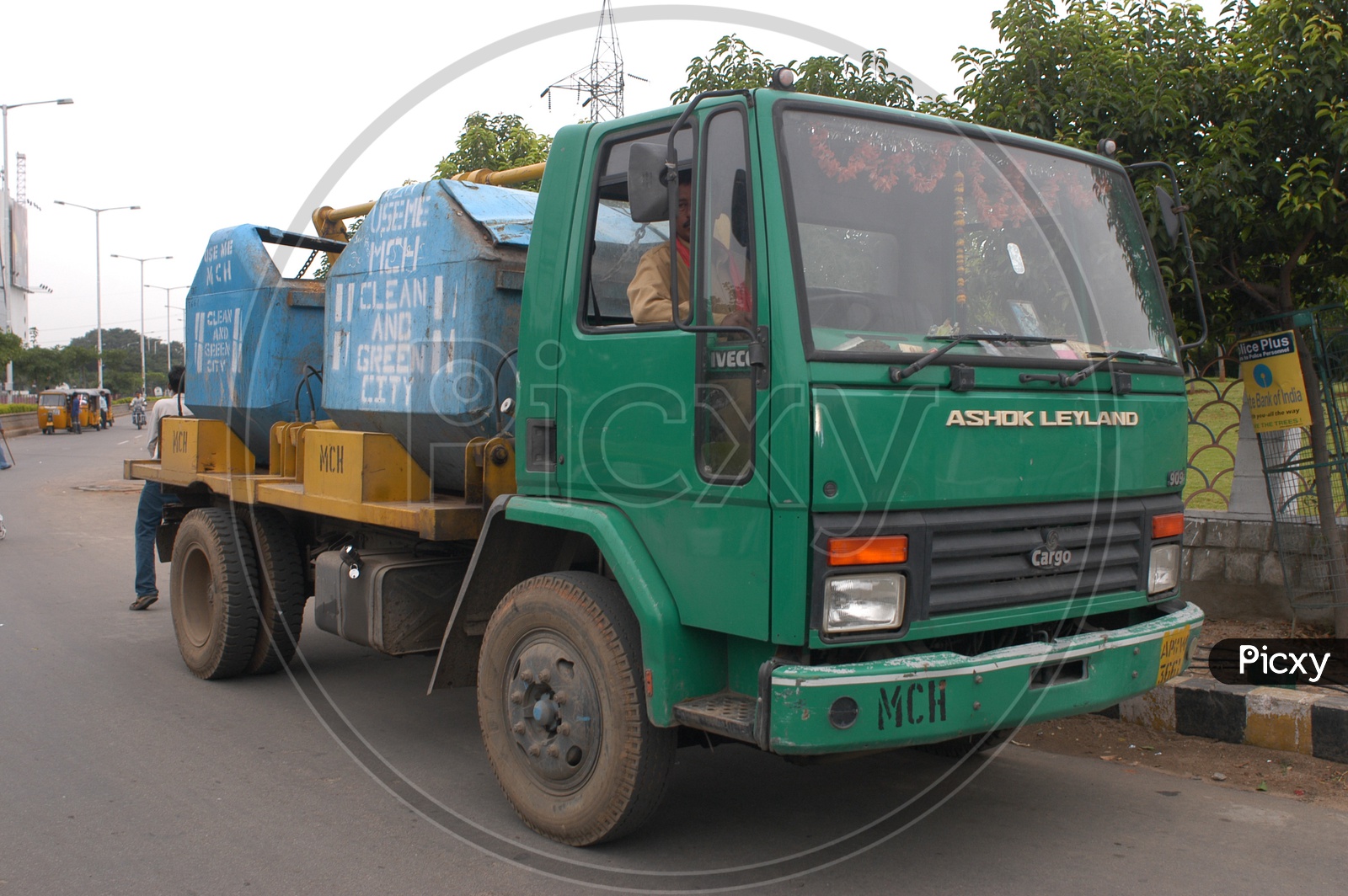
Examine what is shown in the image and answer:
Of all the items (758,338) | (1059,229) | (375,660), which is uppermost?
(1059,229)

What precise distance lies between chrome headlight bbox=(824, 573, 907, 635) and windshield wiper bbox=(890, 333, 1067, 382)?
570 millimetres

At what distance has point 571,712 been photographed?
149 inches

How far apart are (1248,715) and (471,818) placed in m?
3.33

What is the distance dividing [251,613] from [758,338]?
4072mm

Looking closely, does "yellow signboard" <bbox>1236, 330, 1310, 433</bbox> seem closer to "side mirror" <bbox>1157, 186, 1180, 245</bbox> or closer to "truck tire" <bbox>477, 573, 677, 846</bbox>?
"side mirror" <bbox>1157, 186, 1180, 245</bbox>

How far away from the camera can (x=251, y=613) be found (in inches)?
244

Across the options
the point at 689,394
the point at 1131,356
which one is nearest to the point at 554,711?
the point at 689,394

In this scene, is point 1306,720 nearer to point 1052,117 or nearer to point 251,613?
point 1052,117

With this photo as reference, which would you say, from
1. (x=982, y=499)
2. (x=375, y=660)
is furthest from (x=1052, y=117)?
(x=375, y=660)

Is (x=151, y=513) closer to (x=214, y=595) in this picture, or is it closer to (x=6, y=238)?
(x=214, y=595)

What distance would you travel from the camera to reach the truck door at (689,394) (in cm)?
330

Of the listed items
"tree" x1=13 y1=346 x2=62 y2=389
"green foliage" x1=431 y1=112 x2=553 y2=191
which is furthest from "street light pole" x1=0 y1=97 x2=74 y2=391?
"green foliage" x1=431 y1=112 x2=553 y2=191

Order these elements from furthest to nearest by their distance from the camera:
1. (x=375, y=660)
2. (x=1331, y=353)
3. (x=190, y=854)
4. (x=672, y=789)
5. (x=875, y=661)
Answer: (x=375, y=660)
(x=1331, y=353)
(x=672, y=789)
(x=190, y=854)
(x=875, y=661)

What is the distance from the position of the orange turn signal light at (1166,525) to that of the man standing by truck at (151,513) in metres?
6.14
